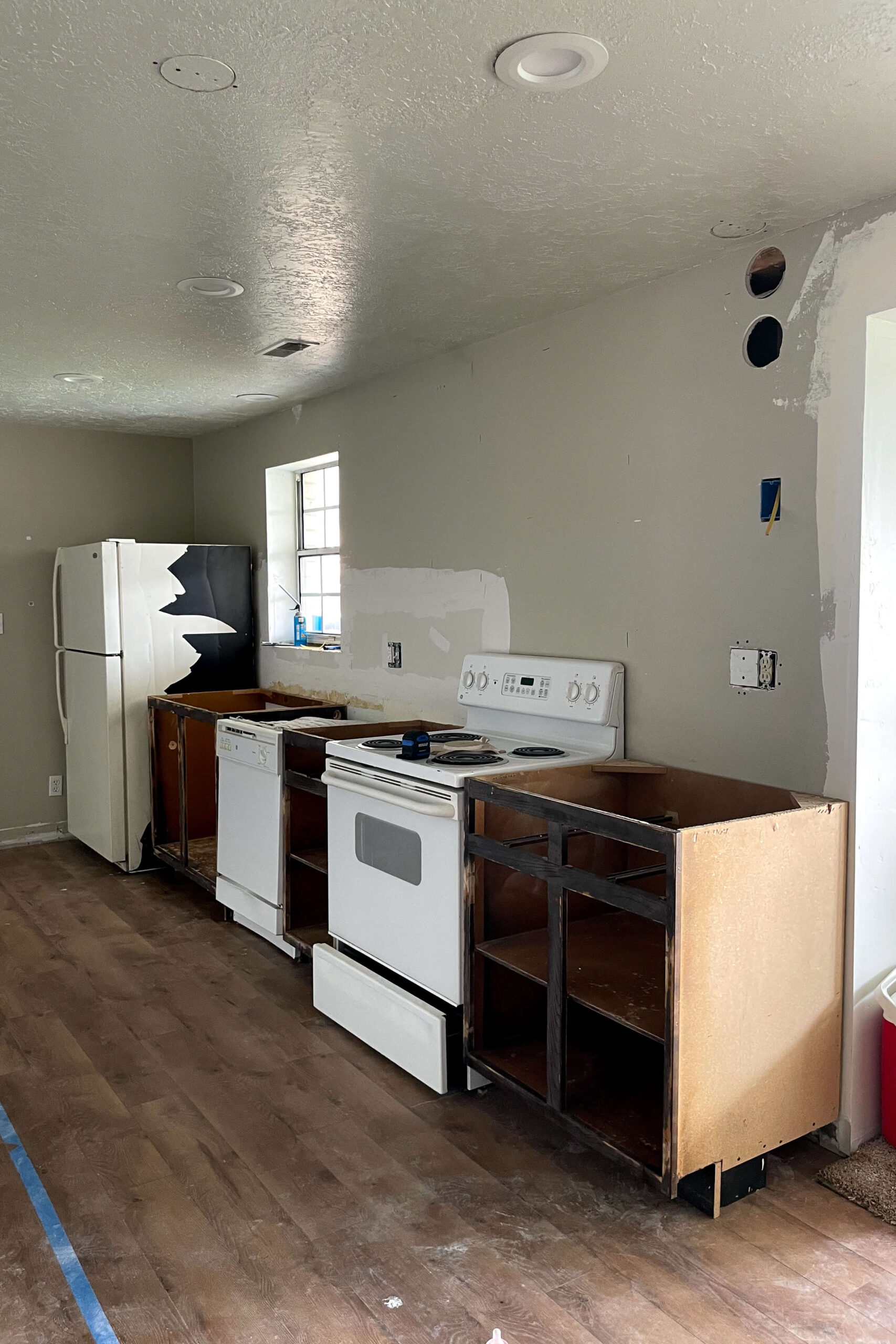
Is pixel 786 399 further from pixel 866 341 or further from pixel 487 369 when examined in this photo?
pixel 487 369

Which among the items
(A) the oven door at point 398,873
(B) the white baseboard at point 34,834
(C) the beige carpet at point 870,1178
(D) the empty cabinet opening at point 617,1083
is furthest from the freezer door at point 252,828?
(C) the beige carpet at point 870,1178

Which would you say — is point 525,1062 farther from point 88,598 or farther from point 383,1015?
point 88,598

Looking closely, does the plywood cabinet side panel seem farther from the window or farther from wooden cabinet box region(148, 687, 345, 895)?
the window

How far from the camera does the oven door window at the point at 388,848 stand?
9.34 feet

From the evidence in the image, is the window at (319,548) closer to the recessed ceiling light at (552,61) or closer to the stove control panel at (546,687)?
the stove control panel at (546,687)

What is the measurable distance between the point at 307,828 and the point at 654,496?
1.82 metres

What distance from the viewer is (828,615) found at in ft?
7.95

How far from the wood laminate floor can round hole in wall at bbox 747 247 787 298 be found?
2161 millimetres

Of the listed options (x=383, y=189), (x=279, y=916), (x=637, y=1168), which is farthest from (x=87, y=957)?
(x=383, y=189)

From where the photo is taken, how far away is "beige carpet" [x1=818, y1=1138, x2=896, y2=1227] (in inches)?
86.7

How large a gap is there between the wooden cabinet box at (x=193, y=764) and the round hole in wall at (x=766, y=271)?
101 inches

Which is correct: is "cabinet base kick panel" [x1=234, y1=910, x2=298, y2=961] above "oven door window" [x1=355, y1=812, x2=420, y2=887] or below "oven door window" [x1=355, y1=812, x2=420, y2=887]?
below

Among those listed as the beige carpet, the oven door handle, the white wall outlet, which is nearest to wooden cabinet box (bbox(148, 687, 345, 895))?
the oven door handle

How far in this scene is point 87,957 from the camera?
3.77 m
